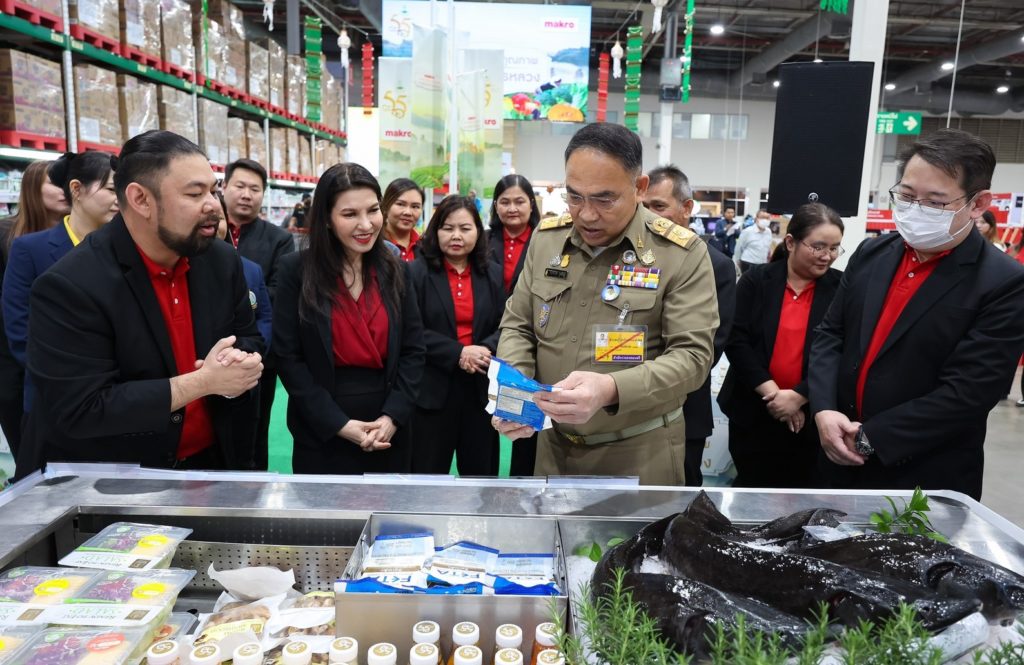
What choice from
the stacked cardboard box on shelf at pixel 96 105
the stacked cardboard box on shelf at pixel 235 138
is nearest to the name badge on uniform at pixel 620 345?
the stacked cardboard box on shelf at pixel 96 105

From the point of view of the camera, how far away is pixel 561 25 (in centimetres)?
887

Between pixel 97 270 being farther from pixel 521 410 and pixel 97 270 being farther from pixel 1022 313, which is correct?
pixel 1022 313

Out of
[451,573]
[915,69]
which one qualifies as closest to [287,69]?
[451,573]

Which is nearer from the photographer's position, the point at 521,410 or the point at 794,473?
the point at 521,410

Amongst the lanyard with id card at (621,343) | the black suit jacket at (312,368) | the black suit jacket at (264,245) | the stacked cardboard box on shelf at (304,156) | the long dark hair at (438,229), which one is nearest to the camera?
the lanyard with id card at (621,343)

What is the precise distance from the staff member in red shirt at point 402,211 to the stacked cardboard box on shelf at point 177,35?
2229 mm

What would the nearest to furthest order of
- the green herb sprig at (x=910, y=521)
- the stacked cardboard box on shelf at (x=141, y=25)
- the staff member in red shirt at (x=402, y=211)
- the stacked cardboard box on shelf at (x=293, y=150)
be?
the green herb sprig at (x=910, y=521)
the staff member in red shirt at (x=402, y=211)
the stacked cardboard box on shelf at (x=141, y=25)
the stacked cardboard box on shelf at (x=293, y=150)

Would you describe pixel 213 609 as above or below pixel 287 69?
below

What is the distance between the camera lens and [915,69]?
17656 mm

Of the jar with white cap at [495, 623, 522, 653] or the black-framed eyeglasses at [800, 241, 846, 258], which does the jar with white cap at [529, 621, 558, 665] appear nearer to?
the jar with white cap at [495, 623, 522, 653]

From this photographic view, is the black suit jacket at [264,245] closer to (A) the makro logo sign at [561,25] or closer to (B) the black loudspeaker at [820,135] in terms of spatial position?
(B) the black loudspeaker at [820,135]

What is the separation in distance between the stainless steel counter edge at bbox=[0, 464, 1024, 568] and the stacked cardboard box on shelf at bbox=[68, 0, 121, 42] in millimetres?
3243

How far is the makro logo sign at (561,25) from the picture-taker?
28.9ft

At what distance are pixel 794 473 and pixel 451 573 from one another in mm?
2326
